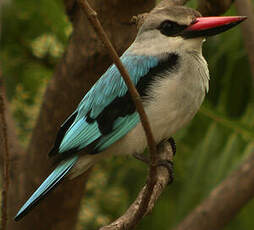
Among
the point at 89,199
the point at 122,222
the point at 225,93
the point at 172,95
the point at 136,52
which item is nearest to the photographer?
the point at 122,222

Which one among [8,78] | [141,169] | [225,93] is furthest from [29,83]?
[225,93]

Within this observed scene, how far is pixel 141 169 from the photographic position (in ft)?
15.7

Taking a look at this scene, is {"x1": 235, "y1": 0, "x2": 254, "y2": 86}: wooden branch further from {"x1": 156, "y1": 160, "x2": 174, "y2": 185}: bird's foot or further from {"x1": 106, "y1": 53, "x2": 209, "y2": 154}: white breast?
{"x1": 156, "y1": 160, "x2": 174, "y2": 185}: bird's foot

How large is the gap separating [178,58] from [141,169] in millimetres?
1741

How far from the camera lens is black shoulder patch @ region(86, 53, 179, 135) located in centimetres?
311

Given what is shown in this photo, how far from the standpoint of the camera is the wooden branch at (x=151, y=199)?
2.45m

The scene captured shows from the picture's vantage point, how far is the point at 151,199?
2.72m

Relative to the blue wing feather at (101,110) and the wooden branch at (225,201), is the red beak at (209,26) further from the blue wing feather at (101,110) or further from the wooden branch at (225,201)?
the wooden branch at (225,201)

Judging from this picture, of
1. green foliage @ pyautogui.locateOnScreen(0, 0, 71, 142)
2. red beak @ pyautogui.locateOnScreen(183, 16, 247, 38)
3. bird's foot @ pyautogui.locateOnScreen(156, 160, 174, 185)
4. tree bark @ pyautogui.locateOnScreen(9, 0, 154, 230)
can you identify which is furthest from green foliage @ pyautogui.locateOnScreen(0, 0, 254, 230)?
red beak @ pyautogui.locateOnScreen(183, 16, 247, 38)

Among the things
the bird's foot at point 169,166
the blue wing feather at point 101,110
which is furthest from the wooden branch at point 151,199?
the blue wing feather at point 101,110

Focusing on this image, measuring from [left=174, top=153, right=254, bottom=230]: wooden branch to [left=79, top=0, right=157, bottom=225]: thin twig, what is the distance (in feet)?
6.62

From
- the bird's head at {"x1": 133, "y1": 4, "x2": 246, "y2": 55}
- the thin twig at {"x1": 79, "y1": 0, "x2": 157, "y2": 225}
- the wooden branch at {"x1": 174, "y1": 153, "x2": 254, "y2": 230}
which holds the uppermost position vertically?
the thin twig at {"x1": 79, "y1": 0, "x2": 157, "y2": 225}

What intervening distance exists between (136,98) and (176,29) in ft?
3.72

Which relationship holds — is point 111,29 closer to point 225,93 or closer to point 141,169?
point 225,93
